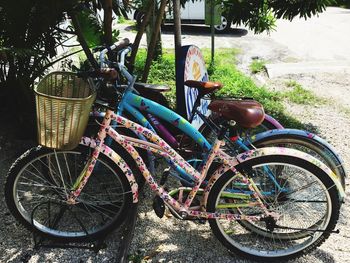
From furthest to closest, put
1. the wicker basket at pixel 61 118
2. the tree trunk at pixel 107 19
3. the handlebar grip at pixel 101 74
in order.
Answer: the tree trunk at pixel 107 19
the handlebar grip at pixel 101 74
the wicker basket at pixel 61 118

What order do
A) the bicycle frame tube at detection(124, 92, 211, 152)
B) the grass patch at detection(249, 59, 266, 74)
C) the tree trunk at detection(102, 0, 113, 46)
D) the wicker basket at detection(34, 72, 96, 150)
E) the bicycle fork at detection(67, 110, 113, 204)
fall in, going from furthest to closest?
the grass patch at detection(249, 59, 266, 74)
the tree trunk at detection(102, 0, 113, 46)
the bicycle frame tube at detection(124, 92, 211, 152)
the bicycle fork at detection(67, 110, 113, 204)
the wicker basket at detection(34, 72, 96, 150)

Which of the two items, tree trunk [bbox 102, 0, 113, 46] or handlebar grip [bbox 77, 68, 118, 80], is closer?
handlebar grip [bbox 77, 68, 118, 80]

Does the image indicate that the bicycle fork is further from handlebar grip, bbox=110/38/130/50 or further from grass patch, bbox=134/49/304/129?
grass patch, bbox=134/49/304/129

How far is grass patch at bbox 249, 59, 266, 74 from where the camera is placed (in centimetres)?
802

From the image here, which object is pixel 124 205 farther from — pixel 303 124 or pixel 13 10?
pixel 303 124

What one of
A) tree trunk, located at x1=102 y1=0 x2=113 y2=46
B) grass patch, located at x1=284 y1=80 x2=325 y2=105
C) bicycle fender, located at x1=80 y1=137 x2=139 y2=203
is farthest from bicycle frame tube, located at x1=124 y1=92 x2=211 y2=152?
grass patch, located at x1=284 y1=80 x2=325 y2=105

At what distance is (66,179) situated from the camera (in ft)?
10.9

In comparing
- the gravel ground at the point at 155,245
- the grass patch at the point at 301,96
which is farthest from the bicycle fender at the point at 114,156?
the grass patch at the point at 301,96

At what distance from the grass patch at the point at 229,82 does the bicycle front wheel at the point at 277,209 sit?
2.12 metres

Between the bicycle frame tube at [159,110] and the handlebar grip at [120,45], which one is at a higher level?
the handlebar grip at [120,45]

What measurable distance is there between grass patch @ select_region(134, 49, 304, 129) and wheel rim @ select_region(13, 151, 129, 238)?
7.79 ft

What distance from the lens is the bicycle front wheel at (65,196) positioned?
2.83 metres

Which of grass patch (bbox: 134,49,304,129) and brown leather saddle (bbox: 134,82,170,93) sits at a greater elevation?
brown leather saddle (bbox: 134,82,170,93)

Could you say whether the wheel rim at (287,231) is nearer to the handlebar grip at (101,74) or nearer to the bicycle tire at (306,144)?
the bicycle tire at (306,144)
